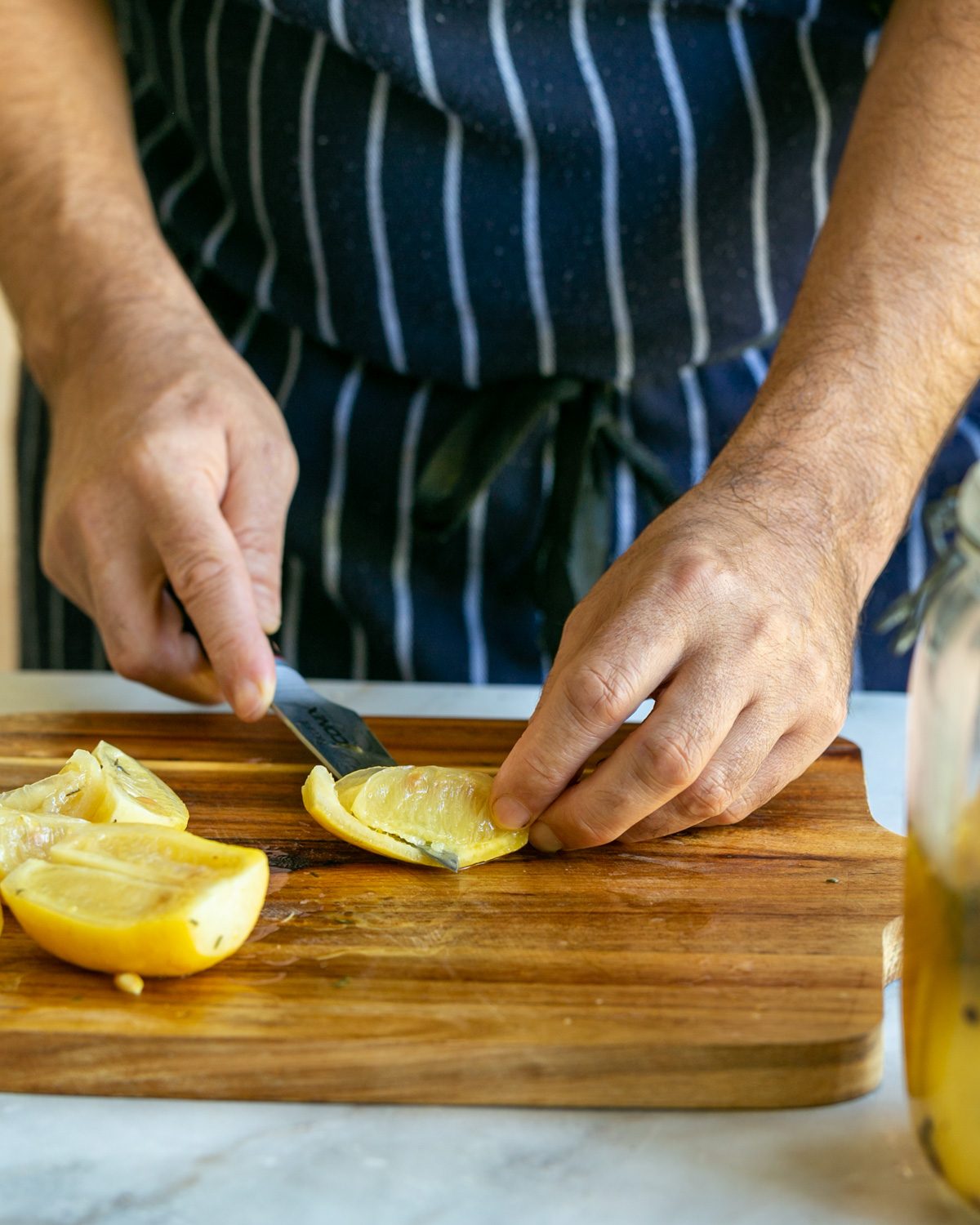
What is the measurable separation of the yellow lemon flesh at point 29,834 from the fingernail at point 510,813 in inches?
10.9

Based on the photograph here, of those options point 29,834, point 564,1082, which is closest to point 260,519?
point 29,834

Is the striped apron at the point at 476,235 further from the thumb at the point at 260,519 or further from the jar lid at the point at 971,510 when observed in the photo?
the jar lid at the point at 971,510

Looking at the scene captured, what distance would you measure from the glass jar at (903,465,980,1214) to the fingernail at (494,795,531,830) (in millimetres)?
362

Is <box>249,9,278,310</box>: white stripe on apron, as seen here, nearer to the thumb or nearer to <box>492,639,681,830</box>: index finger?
the thumb

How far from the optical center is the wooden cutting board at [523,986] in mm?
734

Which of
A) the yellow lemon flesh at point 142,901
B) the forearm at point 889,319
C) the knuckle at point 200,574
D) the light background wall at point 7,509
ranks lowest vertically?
the light background wall at point 7,509

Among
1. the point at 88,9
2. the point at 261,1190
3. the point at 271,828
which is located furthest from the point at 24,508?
the point at 261,1190

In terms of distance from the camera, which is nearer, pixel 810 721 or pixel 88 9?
pixel 810 721

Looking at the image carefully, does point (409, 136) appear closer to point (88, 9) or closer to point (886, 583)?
point (88, 9)

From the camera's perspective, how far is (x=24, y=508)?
1.75 metres

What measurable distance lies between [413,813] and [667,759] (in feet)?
0.63

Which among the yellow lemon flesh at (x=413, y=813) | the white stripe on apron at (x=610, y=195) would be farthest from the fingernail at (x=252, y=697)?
the white stripe on apron at (x=610, y=195)

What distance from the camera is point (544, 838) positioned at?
3.15ft

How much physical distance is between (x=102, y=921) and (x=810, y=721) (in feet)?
1.66
